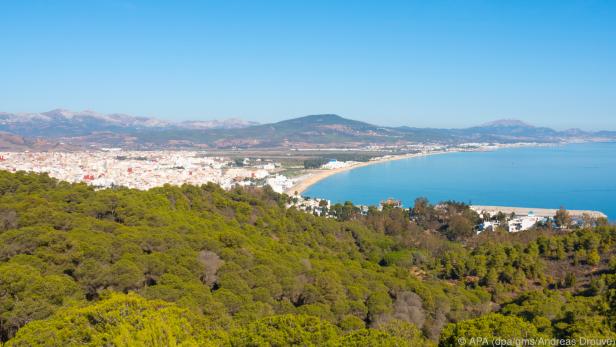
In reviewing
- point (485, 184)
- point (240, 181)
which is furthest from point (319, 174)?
point (485, 184)

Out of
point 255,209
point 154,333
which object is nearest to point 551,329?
point 154,333

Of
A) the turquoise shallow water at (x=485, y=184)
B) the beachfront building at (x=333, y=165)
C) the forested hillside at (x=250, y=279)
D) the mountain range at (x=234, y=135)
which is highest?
the mountain range at (x=234, y=135)

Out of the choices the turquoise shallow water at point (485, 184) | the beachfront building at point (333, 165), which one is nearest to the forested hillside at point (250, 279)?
the turquoise shallow water at point (485, 184)

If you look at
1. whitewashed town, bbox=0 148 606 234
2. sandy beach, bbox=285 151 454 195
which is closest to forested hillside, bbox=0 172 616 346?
whitewashed town, bbox=0 148 606 234

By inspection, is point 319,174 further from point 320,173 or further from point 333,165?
point 333,165

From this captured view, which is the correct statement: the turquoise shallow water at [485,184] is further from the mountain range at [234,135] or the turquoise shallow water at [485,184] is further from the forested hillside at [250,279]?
the mountain range at [234,135]

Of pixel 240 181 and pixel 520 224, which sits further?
pixel 240 181
